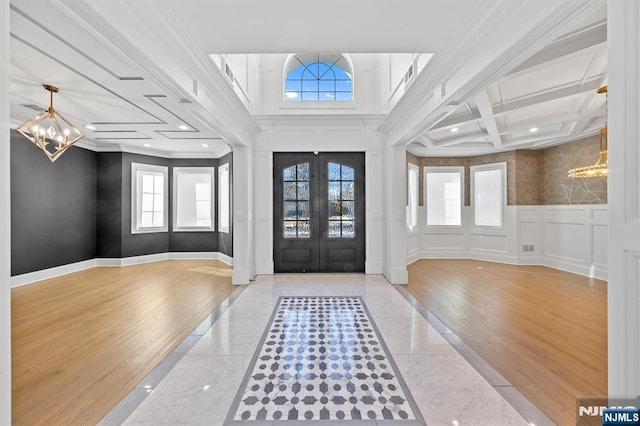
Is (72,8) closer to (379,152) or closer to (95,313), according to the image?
(95,313)

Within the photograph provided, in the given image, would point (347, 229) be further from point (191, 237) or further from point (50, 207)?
point (50, 207)

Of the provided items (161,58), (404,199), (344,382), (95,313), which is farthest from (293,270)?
(161,58)

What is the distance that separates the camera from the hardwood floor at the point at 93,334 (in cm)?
208

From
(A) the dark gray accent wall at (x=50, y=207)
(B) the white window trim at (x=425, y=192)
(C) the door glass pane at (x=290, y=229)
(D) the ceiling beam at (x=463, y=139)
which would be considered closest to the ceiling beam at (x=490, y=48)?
(D) the ceiling beam at (x=463, y=139)

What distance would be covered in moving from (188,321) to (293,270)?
2.66 m

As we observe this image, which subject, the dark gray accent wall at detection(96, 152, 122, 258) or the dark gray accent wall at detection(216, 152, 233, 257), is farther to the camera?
the dark gray accent wall at detection(216, 152, 233, 257)

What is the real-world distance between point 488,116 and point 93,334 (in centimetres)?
574

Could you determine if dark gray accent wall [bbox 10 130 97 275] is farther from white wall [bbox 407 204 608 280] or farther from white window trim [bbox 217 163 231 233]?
white wall [bbox 407 204 608 280]

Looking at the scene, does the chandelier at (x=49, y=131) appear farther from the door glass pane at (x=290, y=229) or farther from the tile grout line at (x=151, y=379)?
the door glass pane at (x=290, y=229)

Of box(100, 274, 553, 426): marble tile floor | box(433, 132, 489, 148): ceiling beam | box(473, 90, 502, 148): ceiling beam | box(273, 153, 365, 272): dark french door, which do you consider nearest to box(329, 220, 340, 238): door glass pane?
box(273, 153, 365, 272): dark french door

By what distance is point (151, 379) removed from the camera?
7.54 ft

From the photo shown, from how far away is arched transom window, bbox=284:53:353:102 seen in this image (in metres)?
6.06

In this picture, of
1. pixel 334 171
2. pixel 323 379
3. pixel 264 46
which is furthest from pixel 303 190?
pixel 323 379

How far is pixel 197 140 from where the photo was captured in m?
6.48
